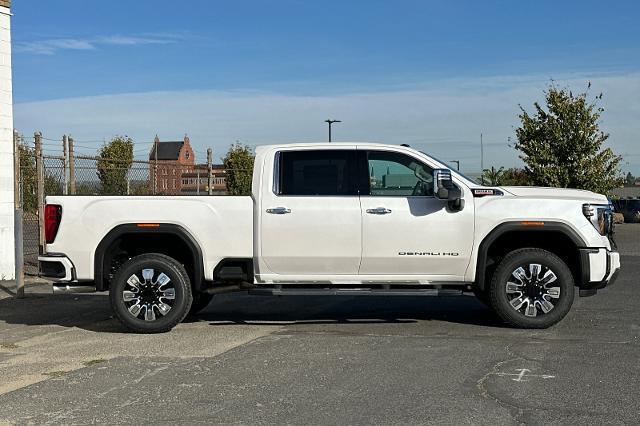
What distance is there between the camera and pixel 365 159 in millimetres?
8461

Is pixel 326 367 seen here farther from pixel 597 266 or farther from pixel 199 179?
pixel 199 179

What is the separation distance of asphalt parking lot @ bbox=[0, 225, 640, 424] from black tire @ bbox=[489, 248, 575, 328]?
0.21 metres

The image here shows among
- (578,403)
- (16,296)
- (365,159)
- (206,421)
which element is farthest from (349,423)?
(16,296)

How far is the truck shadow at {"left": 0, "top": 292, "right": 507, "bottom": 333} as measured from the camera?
9117 mm

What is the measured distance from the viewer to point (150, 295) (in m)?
8.32

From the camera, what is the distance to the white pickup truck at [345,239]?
8172 millimetres

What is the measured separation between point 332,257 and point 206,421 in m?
3.38

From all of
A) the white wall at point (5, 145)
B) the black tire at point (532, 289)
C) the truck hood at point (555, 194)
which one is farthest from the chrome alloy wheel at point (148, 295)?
the white wall at point (5, 145)

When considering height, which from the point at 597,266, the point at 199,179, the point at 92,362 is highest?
the point at 199,179

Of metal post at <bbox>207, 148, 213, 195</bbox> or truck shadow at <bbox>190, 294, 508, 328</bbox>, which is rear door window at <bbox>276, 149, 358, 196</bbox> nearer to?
truck shadow at <bbox>190, 294, 508, 328</bbox>

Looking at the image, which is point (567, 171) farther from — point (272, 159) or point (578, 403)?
point (578, 403)

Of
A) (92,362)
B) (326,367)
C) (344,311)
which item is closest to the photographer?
(326,367)

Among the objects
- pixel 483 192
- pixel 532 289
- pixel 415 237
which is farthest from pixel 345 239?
pixel 532 289

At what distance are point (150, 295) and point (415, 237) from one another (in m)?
2.96
